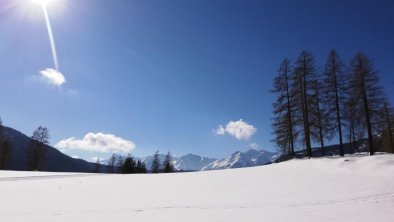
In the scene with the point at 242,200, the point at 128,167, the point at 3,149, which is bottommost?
the point at 242,200

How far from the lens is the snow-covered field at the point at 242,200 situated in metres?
9.11

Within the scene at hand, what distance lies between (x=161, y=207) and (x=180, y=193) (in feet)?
11.8

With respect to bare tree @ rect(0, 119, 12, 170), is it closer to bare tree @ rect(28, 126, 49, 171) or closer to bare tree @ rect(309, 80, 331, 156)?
bare tree @ rect(28, 126, 49, 171)

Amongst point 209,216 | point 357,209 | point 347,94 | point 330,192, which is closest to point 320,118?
point 347,94

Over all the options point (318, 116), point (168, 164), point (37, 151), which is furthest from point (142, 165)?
point (318, 116)

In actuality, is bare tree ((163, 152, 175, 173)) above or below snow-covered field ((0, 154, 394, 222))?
above

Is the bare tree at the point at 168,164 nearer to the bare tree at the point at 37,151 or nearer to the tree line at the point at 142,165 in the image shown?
the tree line at the point at 142,165

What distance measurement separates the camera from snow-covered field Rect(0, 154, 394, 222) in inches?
359

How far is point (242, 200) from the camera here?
39.2 feet

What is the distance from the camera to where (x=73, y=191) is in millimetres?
15469

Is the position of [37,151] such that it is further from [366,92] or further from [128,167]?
[366,92]

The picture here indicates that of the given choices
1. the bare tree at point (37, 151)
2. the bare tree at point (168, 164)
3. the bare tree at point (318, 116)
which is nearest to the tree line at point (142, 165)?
the bare tree at point (168, 164)

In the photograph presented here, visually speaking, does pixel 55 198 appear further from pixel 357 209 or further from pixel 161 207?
pixel 357 209

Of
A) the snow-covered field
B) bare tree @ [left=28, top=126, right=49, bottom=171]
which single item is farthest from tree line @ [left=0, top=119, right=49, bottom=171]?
the snow-covered field
